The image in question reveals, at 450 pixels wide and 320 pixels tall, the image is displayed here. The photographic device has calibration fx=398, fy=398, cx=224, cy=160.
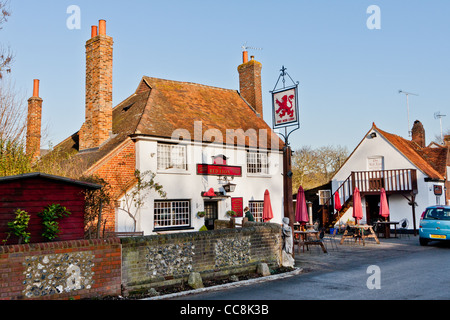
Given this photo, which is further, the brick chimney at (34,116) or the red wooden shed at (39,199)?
the brick chimney at (34,116)

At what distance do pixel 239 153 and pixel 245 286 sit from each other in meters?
12.4

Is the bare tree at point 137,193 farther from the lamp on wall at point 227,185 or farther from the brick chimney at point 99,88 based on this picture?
the lamp on wall at point 227,185

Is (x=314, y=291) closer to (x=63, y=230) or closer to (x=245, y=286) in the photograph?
(x=245, y=286)

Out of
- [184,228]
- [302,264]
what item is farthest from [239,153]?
[302,264]

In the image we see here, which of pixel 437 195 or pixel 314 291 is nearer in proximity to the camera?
pixel 314 291

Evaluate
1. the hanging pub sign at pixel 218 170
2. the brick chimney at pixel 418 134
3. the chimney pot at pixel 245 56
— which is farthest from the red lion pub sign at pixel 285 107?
the brick chimney at pixel 418 134

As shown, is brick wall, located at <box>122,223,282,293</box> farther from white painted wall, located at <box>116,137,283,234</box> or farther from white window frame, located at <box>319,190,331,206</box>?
white window frame, located at <box>319,190,331,206</box>

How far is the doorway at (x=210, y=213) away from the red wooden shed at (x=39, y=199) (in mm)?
11099

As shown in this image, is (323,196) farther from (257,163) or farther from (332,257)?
(332,257)

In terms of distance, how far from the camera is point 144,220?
17.6 meters

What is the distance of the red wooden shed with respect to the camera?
8.60 m

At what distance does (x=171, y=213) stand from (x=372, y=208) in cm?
1553

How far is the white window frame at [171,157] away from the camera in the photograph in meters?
19.0
